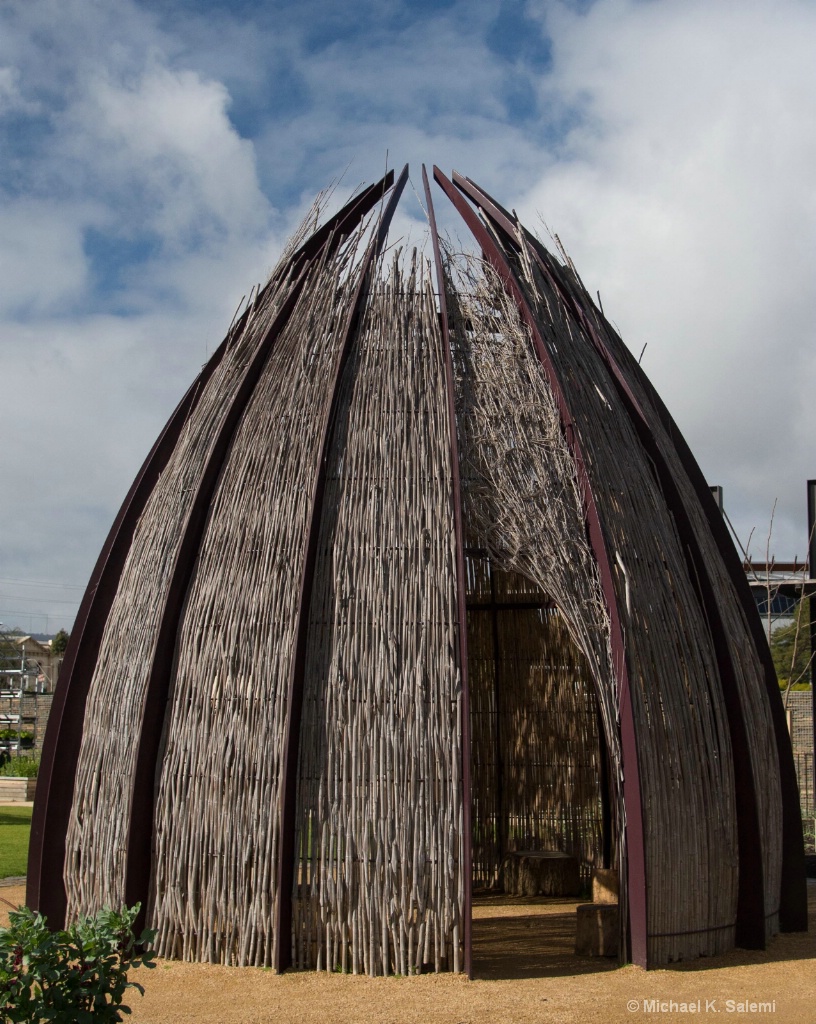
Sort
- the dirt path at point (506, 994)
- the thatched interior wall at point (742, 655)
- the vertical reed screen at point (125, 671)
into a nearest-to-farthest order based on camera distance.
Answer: the dirt path at point (506, 994) → the vertical reed screen at point (125, 671) → the thatched interior wall at point (742, 655)

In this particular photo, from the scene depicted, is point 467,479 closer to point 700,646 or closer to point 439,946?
point 700,646

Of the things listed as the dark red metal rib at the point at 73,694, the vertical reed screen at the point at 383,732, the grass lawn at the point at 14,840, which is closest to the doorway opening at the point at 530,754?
the vertical reed screen at the point at 383,732

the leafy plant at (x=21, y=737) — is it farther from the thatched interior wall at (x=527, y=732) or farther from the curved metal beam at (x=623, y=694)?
the curved metal beam at (x=623, y=694)

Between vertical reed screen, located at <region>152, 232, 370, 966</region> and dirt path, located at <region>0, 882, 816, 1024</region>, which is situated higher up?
vertical reed screen, located at <region>152, 232, 370, 966</region>

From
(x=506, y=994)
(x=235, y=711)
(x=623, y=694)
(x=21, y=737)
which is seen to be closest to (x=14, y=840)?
(x=235, y=711)

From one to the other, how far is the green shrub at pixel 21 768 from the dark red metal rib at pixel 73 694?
54.2ft

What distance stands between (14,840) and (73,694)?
8.64 metres

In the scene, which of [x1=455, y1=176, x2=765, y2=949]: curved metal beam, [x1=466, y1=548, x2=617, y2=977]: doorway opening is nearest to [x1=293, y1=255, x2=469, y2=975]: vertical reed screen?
[x1=455, y1=176, x2=765, y2=949]: curved metal beam

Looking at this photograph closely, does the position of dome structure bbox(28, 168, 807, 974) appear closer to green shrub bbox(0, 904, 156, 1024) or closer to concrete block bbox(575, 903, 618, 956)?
concrete block bbox(575, 903, 618, 956)

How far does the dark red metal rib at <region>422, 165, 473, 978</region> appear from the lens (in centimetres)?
674

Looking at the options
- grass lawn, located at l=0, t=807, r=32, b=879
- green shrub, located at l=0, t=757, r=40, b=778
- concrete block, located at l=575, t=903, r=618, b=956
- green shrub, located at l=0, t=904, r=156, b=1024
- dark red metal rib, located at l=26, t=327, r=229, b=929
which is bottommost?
grass lawn, located at l=0, t=807, r=32, b=879

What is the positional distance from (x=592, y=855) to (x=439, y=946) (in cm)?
472

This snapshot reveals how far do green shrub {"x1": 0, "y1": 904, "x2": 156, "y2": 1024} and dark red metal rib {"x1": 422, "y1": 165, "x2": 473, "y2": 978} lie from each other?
267cm

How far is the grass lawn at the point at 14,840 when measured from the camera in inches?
501
